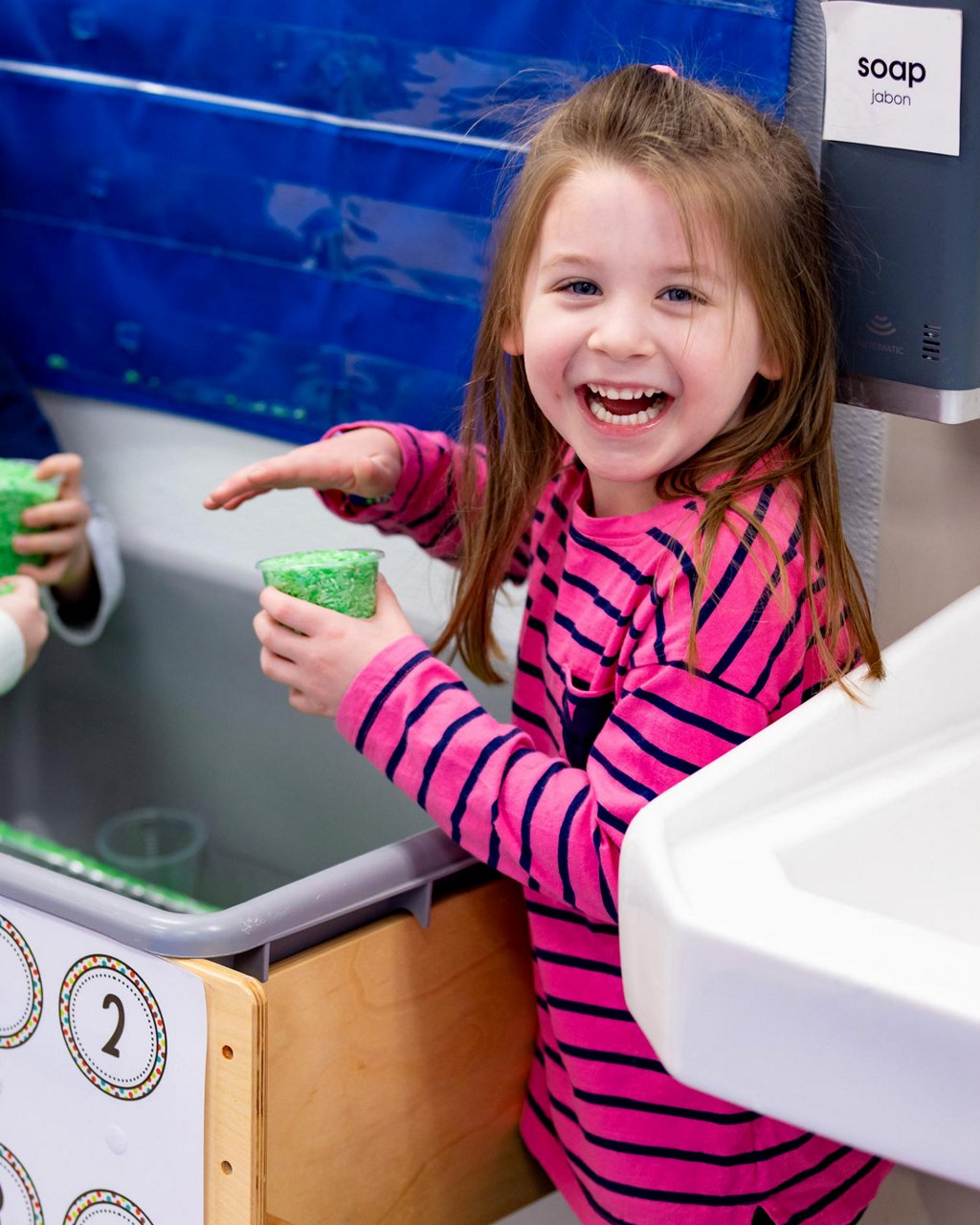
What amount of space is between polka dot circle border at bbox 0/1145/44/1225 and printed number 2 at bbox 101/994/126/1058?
0.16 m

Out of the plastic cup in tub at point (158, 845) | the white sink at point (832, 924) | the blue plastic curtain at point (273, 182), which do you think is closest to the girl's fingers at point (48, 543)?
the blue plastic curtain at point (273, 182)

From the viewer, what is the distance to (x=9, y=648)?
139 centimetres

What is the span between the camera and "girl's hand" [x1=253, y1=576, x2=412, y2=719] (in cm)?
95

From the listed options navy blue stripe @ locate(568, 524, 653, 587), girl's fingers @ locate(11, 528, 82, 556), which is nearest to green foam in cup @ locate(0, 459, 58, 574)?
girl's fingers @ locate(11, 528, 82, 556)

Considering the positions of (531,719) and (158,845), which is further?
(158,845)

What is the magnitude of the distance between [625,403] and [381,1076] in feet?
1.49

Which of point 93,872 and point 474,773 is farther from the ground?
point 474,773

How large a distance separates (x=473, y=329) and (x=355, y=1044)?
2.44ft

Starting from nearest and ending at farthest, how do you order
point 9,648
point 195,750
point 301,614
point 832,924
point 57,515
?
1. point 832,924
2. point 301,614
3. point 9,648
4. point 57,515
5. point 195,750

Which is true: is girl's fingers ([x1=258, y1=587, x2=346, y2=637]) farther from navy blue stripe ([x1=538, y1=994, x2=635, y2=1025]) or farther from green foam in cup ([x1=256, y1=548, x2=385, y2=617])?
navy blue stripe ([x1=538, y1=994, x2=635, y2=1025])

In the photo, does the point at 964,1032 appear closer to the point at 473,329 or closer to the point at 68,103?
the point at 473,329

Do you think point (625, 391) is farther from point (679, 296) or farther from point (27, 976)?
point (27, 976)

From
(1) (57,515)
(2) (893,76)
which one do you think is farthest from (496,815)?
(1) (57,515)

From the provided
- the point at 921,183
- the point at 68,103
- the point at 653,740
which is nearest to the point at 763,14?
the point at 921,183
